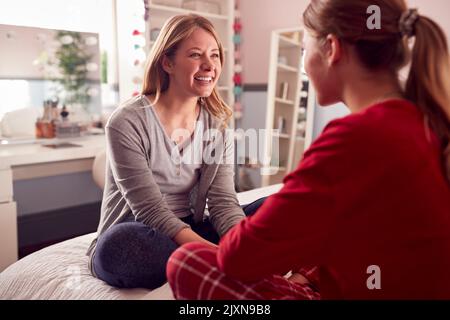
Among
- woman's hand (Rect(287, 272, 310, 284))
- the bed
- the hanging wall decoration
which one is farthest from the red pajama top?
the hanging wall decoration

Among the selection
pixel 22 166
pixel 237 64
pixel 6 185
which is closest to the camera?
pixel 6 185

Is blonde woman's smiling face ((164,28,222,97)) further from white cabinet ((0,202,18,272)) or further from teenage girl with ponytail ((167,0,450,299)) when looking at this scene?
white cabinet ((0,202,18,272))

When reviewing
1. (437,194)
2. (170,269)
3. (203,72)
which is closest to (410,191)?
(437,194)

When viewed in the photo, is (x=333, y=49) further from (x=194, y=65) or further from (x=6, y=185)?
(x=6, y=185)

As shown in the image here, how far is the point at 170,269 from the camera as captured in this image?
2.72 ft

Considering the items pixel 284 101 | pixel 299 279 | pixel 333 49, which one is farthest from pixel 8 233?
pixel 284 101

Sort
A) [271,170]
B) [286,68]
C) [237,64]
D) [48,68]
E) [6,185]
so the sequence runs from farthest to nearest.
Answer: [237,64]
[271,170]
[286,68]
[48,68]
[6,185]

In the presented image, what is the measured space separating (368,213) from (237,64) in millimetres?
3156

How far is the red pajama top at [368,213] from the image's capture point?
2.15 ft

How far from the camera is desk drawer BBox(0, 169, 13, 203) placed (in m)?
1.94

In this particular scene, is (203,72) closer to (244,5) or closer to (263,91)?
(263,91)

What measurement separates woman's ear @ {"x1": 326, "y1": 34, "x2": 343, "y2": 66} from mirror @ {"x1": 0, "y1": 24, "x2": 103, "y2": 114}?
7.00 feet

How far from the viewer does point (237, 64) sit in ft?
12.1

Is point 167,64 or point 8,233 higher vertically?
point 167,64
